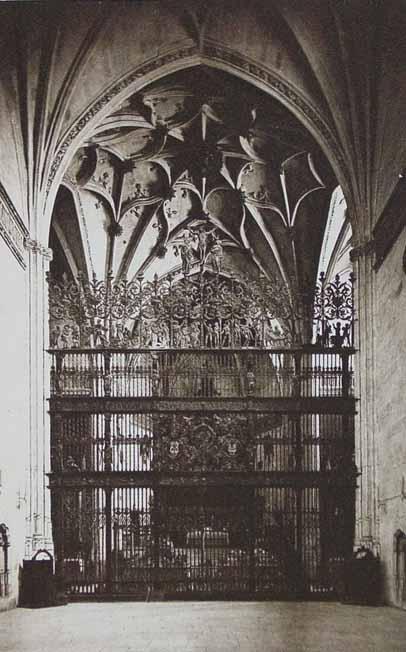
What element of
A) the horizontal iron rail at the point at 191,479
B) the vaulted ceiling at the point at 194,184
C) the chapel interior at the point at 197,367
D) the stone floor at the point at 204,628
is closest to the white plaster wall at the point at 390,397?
A: the chapel interior at the point at 197,367

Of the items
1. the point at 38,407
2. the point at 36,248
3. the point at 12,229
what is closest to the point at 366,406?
the point at 38,407

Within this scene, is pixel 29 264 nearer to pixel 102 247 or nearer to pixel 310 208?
pixel 102 247

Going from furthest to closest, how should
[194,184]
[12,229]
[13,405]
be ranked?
[194,184], [12,229], [13,405]

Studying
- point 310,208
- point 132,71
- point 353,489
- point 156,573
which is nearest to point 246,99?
point 132,71

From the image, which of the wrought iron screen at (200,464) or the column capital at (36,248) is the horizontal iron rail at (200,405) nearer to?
the wrought iron screen at (200,464)

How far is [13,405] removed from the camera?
1504 cm

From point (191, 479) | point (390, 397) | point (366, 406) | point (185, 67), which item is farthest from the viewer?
point (185, 67)

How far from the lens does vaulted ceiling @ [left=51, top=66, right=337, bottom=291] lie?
19.7m

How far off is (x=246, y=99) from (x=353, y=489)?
7.73 metres

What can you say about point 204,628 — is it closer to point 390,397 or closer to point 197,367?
point 390,397

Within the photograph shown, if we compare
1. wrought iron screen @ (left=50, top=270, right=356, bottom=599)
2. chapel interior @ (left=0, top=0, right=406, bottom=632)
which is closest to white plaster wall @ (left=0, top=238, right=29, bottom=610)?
chapel interior @ (left=0, top=0, right=406, bottom=632)

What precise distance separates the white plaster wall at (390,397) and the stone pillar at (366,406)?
0.20 metres

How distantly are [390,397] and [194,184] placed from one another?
9708mm

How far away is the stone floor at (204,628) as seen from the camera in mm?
10602
